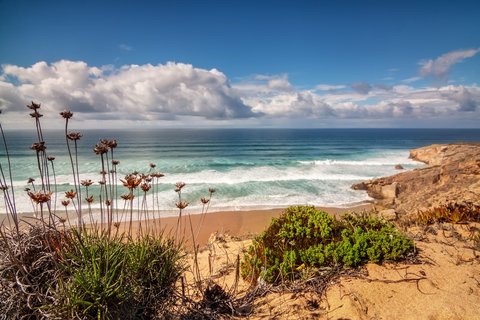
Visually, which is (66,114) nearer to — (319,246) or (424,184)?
(319,246)

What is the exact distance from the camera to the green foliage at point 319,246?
149 inches

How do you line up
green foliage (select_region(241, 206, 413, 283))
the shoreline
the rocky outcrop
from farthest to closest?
the rocky outcrop < the shoreline < green foliage (select_region(241, 206, 413, 283))

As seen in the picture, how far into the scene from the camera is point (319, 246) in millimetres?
3957

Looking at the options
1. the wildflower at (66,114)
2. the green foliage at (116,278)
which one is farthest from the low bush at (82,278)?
the wildflower at (66,114)

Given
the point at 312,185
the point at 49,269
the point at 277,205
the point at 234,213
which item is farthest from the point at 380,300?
the point at 312,185

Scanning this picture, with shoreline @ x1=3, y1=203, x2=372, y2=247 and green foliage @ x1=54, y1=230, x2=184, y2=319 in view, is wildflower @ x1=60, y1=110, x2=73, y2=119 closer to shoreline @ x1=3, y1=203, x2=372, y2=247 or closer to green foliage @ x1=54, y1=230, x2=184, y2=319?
green foliage @ x1=54, y1=230, x2=184, y2=319

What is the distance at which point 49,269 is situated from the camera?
2471 mm

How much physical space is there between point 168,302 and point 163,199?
1531 centimetres

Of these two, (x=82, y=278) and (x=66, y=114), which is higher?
(x=66, y=114)

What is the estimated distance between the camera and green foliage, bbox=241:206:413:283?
3.79 metres

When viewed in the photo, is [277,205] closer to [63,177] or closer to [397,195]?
[397,195]

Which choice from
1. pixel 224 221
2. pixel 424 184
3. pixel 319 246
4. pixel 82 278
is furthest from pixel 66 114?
pixel 424 184

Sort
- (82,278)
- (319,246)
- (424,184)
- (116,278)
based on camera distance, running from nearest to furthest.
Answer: (82,278) < (116,278) < (319,246) < (424,184)

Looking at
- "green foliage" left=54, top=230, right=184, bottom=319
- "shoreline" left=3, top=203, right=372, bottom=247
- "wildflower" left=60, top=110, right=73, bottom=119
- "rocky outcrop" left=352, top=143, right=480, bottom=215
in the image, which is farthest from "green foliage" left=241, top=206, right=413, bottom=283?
"rocky outcrop" left=352, top=143, right=480, bottom=215
